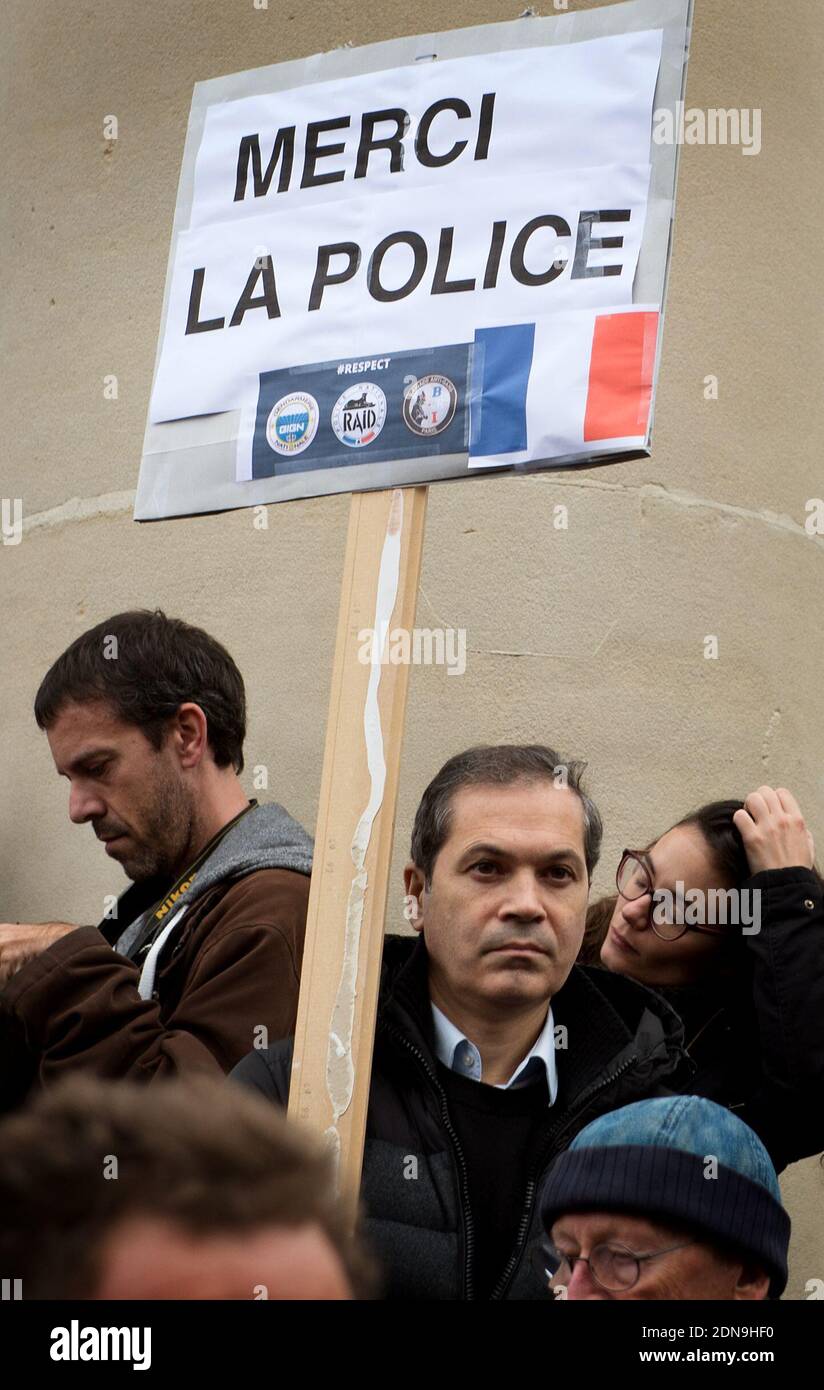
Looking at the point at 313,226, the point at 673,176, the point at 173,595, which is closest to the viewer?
the point at 673,176

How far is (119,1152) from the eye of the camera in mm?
1186

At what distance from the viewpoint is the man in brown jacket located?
122 inches

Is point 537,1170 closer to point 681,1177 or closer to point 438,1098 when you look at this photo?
point 438,1098

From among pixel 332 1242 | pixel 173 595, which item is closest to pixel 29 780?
pixel 173 595

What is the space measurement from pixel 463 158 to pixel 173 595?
6.79 feet

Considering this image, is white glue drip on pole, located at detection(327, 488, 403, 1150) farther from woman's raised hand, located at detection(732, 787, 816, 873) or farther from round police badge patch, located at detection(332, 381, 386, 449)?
woman's raised hand, located at detection(732, 787, 816, 873)

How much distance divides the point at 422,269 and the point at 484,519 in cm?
174

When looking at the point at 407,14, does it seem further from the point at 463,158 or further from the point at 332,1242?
the point at 332,1242

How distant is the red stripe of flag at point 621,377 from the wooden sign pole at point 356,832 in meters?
0.33

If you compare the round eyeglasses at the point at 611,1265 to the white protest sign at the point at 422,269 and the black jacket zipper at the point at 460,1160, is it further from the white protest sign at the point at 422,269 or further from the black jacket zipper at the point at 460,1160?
the white protest sign at the point at 422,269

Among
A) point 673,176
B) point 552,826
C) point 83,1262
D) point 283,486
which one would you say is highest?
point 673,176

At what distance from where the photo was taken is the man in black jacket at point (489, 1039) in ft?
9.48
